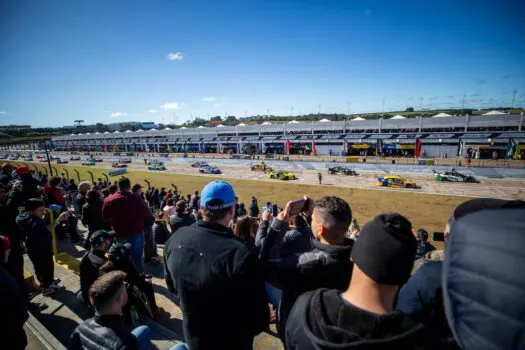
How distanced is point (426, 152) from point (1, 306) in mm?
59306

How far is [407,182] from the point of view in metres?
28.1

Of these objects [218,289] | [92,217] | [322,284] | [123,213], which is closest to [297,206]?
[322,284]

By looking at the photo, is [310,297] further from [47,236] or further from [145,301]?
[47,236]

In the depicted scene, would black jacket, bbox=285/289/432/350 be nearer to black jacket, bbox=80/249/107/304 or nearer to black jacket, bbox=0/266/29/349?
black jacket, bbox=0/266/29/349

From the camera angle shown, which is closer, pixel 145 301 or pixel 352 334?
pixel 352 334

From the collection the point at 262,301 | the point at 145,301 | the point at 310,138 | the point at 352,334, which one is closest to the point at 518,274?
the point at 352,334

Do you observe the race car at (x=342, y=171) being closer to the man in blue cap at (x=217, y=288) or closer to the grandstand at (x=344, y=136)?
the grandstand at (x=344, y=136)

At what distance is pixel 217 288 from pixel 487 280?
5.53 feet

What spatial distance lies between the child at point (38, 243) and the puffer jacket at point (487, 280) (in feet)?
20.2

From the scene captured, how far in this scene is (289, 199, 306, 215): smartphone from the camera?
2.70 metres

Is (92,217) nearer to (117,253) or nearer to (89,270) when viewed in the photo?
(89,270)

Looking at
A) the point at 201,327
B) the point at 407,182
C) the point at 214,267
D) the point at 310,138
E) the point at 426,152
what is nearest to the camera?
the point at 214,267

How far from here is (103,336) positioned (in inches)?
89.9

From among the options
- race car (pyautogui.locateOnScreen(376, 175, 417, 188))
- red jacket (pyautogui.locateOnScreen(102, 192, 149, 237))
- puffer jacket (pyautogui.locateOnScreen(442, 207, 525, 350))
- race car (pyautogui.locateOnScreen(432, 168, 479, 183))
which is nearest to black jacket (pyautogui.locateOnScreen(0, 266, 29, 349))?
red jacket (pyautogui.locateOnScreen(102, 192, 149, 237))
